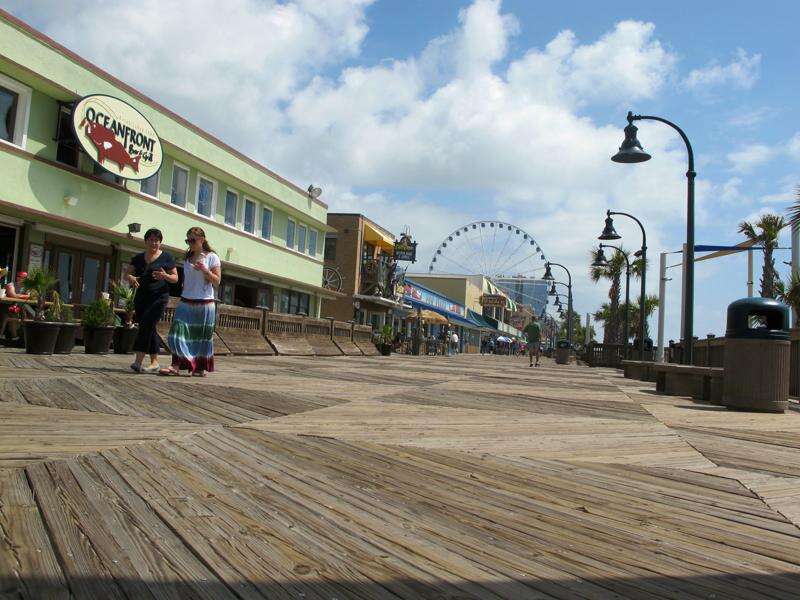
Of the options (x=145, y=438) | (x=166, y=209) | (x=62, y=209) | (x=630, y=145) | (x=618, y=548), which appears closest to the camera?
(x=618, y=548)

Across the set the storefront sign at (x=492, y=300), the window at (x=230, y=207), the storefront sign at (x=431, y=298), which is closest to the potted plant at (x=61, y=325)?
the window at (x=230, y=207)

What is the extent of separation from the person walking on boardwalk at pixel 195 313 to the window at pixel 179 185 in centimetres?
1518

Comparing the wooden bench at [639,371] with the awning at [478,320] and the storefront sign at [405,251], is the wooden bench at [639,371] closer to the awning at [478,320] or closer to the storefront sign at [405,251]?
the storefront sign at [405,251]

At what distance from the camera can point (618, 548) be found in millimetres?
2449

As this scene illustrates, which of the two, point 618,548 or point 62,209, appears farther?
point 62,209

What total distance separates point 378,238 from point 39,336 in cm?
3446

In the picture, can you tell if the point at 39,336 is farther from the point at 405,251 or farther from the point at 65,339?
the point at 405,251

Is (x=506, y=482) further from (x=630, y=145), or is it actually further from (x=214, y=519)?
(x=630, y=145)

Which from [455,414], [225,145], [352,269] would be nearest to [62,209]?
[225,145]

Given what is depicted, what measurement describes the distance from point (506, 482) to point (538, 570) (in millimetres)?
1207

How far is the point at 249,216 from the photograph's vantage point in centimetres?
2734

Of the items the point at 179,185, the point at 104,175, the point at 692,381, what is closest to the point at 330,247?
the point at 179,185

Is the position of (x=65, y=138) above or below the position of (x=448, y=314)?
above

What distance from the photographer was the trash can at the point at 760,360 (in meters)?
8.33
